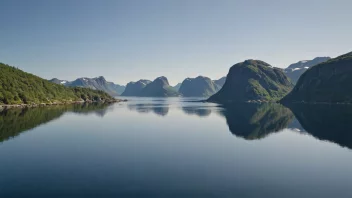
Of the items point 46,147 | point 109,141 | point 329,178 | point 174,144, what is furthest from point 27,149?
point 329,178

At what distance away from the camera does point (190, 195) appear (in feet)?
116

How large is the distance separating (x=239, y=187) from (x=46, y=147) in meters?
53.2

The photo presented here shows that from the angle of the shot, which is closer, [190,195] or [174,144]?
[190,195]

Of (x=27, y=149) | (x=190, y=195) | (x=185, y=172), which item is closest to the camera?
(x=190, y=195)

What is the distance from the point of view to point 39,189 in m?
36.8

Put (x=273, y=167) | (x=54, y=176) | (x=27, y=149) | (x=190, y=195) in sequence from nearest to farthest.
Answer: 1. (x=190, y=195)
2. (x=54, y=176)
3. (x=273, y=167)
4. (x=27, y=149)

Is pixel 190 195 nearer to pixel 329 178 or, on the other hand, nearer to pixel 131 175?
pixel 131 175

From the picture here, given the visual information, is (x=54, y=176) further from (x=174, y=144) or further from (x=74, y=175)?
(x=174, y=144)

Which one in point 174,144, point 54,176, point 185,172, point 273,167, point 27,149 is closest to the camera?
point 54,176

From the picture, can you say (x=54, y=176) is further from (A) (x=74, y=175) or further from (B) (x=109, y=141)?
(B) (x=109, y=141)

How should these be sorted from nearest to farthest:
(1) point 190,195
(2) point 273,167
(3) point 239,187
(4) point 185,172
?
(1) point 190,195 < (3) point 239,187 < (4) point 185,172 < (2) point 273,167

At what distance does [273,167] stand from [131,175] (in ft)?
90.8

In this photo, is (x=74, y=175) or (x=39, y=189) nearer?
(x=39, y=189)

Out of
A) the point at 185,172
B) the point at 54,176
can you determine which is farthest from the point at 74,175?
the point at 185,172
